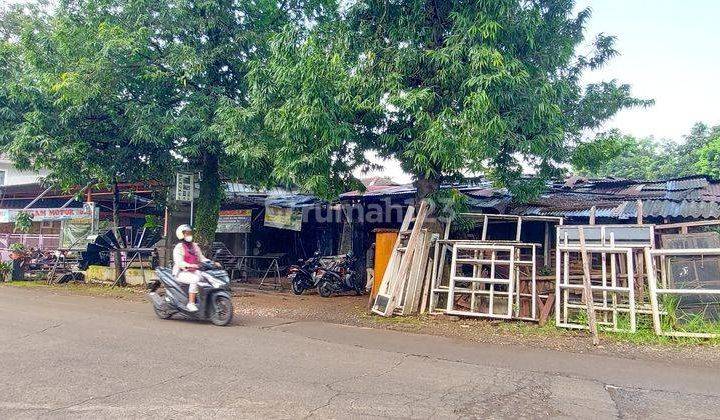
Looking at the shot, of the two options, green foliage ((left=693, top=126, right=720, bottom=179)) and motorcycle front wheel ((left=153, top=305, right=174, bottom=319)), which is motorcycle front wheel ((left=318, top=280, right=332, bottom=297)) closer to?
motorcycle front wheel ((left=153, top=305, right=174, bottom=319))

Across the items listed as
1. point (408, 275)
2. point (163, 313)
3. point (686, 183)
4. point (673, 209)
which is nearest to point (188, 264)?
point (163, 313)

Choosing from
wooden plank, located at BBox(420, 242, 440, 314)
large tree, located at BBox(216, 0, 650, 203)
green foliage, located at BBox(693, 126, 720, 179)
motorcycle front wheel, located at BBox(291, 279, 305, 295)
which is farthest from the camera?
green foliage, located at BBox(693, 126, 720, 179)

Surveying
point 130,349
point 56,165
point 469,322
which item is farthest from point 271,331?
point 56,165

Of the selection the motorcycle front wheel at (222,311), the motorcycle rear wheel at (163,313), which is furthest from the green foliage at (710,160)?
the motorcycle rear wheel at (163,313)

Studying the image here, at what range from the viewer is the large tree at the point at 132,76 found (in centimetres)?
1104

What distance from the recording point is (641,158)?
2975cm

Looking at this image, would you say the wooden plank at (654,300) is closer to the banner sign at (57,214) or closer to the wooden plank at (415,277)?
the wooden plank at (415,277)

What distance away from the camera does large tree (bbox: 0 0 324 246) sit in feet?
36.2

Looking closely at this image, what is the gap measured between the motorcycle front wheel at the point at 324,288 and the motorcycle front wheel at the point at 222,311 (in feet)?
16.1

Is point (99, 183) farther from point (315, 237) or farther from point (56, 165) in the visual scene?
point (315, 237)

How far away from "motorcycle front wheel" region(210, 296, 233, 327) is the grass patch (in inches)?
194

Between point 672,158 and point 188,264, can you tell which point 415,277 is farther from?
point 672,158

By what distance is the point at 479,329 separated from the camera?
8344 millimetres

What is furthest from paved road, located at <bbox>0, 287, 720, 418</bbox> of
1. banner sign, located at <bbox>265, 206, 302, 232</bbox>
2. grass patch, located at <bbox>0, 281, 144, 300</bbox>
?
banner sign, located at <bbox>265, 206, 302, 232</bbox>
